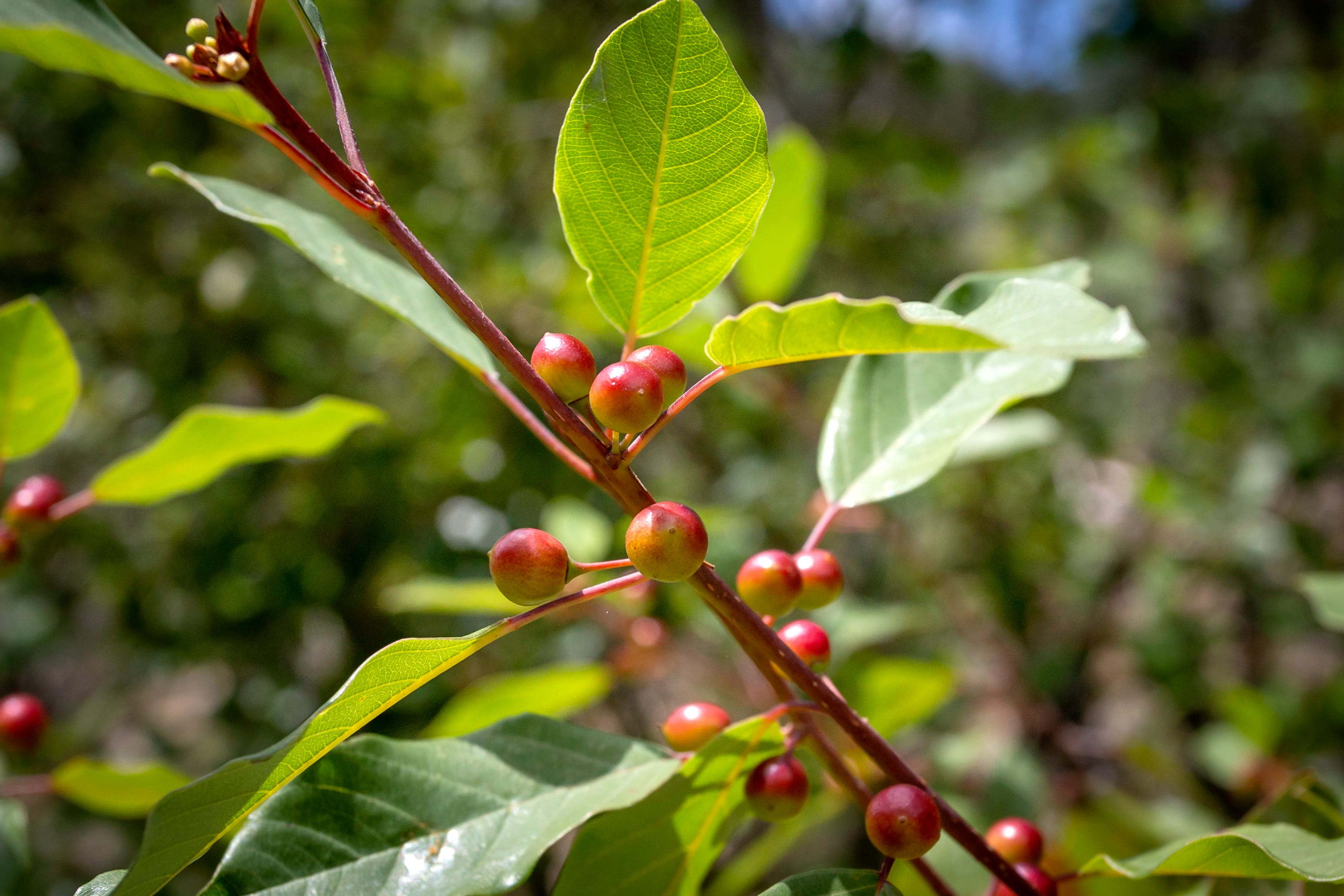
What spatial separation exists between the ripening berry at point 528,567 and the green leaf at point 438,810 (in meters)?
0.19

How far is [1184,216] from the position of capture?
382 centimetres

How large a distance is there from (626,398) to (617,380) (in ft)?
0.05

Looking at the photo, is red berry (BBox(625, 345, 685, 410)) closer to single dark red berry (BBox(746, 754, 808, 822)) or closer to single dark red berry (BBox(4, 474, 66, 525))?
single dark red berry (BBox(746, 754, 808, 822))

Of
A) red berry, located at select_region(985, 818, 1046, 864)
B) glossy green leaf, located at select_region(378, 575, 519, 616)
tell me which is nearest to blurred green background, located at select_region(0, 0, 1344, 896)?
glossy green leaf, located at select_region(378, 575, 519, 616)

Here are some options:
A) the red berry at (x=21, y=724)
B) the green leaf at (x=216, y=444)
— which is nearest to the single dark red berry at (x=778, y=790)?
the green leaf at (x=216, y=444)

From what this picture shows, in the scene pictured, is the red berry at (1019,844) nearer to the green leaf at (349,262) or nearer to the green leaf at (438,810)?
the green leaf at (438,810)

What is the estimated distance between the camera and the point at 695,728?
788 millimetres

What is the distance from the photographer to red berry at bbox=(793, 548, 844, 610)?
796 mm

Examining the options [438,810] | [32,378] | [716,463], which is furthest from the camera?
[716,463]

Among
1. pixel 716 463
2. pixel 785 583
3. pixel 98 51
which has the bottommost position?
pixel 716 463

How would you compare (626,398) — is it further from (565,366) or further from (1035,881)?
(1035,881)

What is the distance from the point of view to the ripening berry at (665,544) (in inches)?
23.1

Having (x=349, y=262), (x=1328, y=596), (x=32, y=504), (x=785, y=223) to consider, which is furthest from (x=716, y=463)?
(x=349, y=262)

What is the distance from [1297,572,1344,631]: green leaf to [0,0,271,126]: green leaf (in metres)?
1.30
